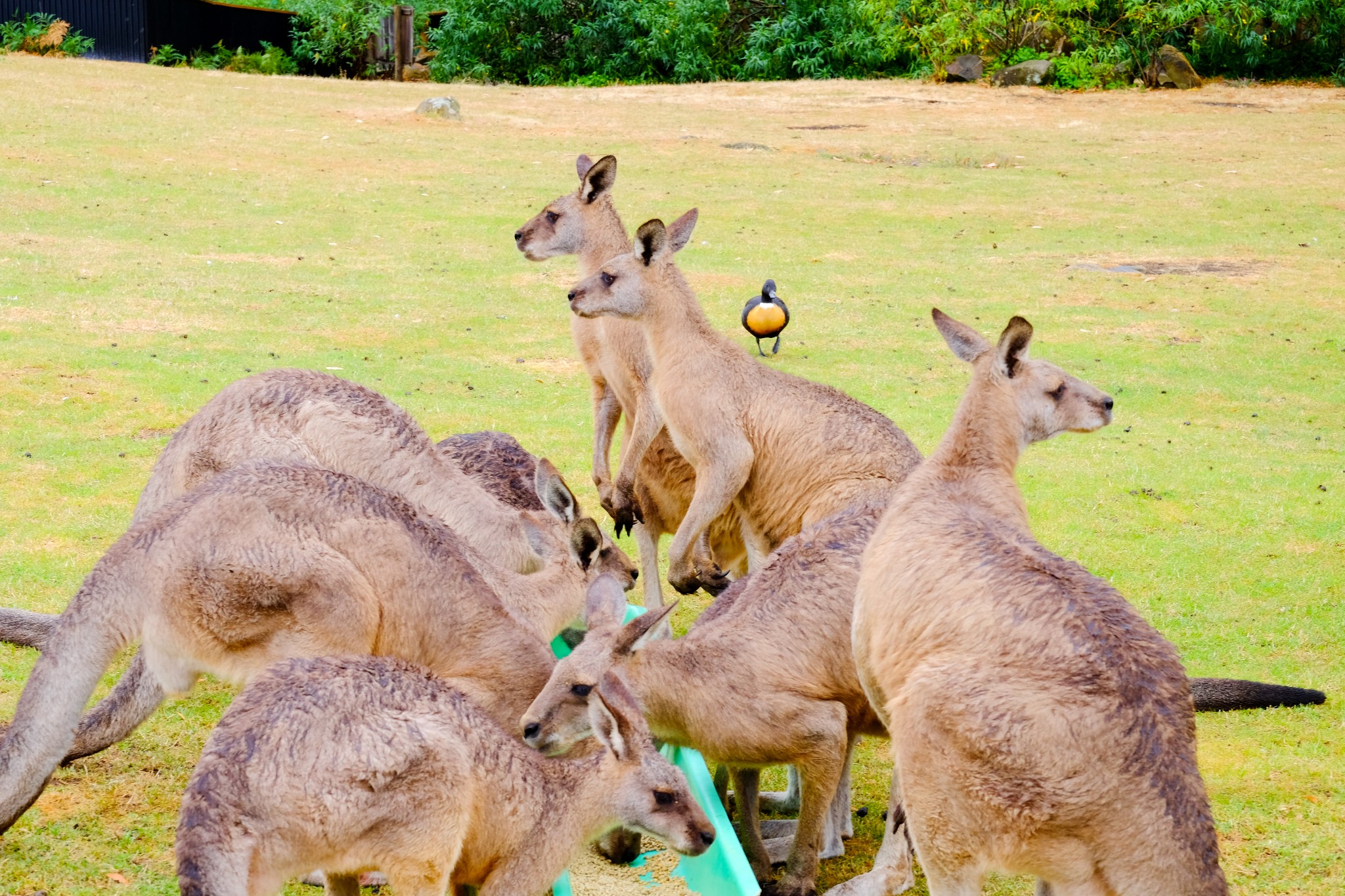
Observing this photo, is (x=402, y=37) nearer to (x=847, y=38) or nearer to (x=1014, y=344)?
(x=847, y=38)

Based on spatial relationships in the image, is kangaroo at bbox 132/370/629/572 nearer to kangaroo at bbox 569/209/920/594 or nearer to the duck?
kangaroo at bbox 569/209/920/594

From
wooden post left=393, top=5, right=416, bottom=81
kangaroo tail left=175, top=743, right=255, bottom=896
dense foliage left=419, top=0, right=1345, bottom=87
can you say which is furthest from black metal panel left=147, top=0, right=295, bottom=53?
kangaroo tail left=175, top=743, right=255, bottom=896

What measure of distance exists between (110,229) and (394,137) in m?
6.67

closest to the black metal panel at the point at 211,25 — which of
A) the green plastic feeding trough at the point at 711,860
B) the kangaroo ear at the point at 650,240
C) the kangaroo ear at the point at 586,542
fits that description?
the kangaroo ear at the point at 650,240

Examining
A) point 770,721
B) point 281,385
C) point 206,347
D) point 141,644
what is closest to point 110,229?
point 206,347

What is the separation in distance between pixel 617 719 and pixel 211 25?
2733cm

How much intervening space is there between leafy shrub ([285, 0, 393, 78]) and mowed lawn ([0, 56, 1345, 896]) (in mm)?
3869

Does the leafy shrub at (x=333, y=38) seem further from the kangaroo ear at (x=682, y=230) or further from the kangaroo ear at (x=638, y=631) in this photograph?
the kangaroo ear at (x=638, y=631)

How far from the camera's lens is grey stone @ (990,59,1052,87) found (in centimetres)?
2700

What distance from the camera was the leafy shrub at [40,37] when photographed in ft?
79.2

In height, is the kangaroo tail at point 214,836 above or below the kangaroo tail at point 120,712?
above

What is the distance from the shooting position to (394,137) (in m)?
19.6

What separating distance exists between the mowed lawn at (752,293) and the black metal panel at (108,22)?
12.1 ft

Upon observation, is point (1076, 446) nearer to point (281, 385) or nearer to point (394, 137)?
point (281, 385)
